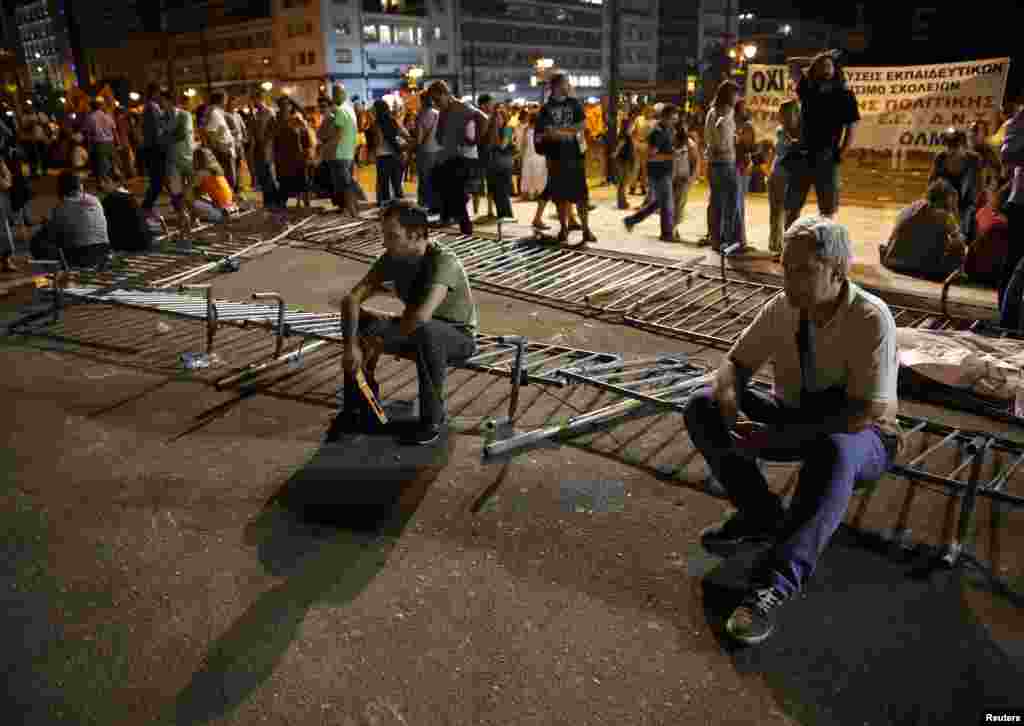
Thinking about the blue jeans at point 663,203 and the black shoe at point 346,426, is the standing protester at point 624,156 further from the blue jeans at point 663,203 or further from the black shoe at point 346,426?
the black shoe at point 346,426

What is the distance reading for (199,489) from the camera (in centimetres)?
410

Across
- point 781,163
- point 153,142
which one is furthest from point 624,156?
point 153,142

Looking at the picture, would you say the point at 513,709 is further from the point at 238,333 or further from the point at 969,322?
the point at 969,322

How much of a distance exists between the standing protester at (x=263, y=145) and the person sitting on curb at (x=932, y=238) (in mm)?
10219

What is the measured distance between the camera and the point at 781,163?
28.6 ft

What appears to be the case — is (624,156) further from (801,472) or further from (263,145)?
(801,472)

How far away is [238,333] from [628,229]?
5860 mm

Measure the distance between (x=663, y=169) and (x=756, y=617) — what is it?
317 inches

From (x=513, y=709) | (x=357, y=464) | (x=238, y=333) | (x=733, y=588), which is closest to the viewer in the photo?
(x=513, y=709)

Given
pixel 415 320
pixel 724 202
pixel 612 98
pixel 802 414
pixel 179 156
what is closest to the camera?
pixel 802 414

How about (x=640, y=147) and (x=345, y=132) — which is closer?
(x=345, y=132)

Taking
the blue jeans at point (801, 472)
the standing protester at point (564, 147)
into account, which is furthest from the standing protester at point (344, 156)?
the blue jeans at point (801, 472)

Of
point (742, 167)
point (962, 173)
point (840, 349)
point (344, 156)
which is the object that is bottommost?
point (840, 349)

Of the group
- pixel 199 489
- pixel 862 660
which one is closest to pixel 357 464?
pixel 199 489
